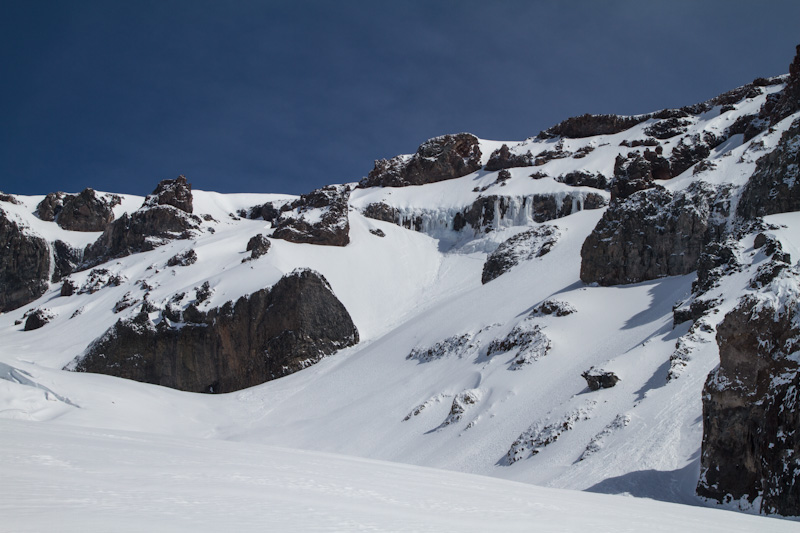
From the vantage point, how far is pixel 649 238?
38719mm

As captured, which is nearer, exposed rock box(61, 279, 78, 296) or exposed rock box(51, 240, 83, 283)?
exposed rock box(61, 279, 78, 296)

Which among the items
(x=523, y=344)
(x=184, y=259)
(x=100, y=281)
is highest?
(x=184, y=259)

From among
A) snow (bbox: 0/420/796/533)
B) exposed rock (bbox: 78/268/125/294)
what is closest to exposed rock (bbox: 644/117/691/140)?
exposed rock (bbox: 78/268/125/294)

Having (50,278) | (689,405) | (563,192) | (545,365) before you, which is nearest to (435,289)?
(563,192)

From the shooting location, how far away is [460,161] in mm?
94000

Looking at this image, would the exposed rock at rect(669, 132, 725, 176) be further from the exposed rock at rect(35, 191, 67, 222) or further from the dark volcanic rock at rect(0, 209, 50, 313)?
the exposed rock at rect(35, 191, 67, 222)

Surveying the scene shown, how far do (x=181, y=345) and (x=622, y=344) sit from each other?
125ft

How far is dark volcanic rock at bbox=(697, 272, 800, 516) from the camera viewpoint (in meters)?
14.5

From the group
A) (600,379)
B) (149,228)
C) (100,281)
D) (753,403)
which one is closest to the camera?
(753,403)

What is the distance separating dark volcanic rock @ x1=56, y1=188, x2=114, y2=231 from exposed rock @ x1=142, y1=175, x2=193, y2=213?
12336 mm

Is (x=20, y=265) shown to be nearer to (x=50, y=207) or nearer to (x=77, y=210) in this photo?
(x=77, y=210)

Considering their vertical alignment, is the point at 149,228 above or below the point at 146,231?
above

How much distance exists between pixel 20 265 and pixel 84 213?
38.8ft

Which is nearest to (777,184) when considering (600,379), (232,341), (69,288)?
(600,379)
